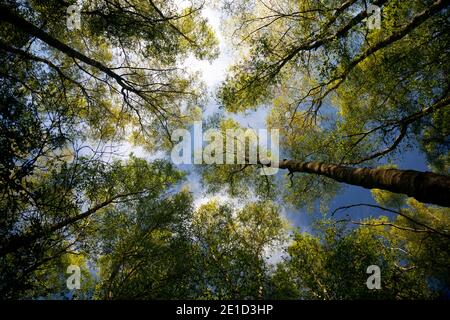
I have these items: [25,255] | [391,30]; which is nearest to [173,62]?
[391,30]

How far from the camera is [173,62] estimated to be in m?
10.4

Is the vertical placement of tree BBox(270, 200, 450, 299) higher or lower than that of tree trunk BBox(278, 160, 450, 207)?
lower

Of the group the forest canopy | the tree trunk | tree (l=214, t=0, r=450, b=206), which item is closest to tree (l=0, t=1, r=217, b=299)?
the forest canopy

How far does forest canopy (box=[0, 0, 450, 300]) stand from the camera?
6.00 meters

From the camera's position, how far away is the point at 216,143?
15125 mm

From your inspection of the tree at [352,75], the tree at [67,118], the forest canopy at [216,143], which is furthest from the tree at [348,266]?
the tree at [67,118]

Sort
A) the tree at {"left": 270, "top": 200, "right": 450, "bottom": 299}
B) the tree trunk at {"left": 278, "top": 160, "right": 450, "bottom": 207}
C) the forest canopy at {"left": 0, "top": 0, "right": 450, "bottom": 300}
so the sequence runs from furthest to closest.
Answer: the tree at {"left": 270, "top": 200, "right": 450, "bottom": 299}, the forest canopy at {"left": 0, "top": 0, "right": 450, "bottom": 300}, the tree trunk at {"left": 278, "top": 160, "right": 450, "bottom": 207}

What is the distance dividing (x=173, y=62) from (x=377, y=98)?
346 inches

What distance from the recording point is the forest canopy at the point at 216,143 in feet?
19.7

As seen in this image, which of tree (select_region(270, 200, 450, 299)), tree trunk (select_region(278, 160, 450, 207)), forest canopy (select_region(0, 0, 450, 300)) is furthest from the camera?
tree (select_region(270, 200, 450, 299))

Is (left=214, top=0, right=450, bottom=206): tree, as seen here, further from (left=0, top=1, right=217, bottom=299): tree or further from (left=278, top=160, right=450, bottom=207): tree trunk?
(left=0, top=1, right=217, bottom=299): tree
